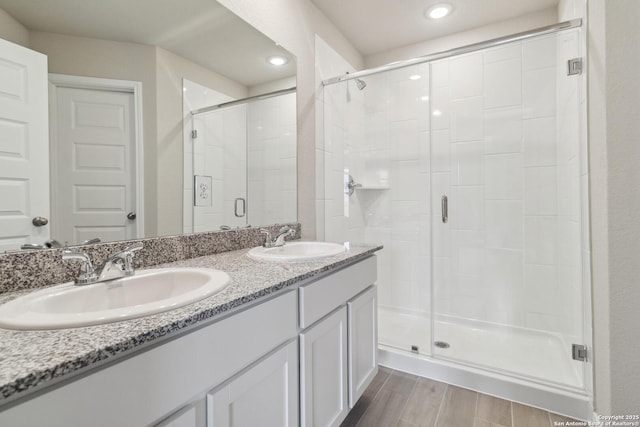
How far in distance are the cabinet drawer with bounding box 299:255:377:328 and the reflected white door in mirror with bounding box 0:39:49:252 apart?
809 mm

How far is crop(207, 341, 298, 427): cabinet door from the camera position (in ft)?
2.36

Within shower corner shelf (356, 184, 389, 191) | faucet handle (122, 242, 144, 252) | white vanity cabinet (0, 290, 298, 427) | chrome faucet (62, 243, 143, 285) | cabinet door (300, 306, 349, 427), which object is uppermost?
shower corner shelf (356, 184, 389, 191)

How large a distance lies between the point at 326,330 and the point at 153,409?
0.67 meters

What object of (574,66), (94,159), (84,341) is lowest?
(84,341)

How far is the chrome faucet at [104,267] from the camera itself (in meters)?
0.84

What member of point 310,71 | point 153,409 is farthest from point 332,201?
point 153,409

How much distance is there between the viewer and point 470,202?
7.84 ft

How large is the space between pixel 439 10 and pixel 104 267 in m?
2.54

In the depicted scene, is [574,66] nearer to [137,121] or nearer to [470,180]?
[470,180]

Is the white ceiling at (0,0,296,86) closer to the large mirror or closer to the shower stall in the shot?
the large mirror

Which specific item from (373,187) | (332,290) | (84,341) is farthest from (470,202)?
(84,341)

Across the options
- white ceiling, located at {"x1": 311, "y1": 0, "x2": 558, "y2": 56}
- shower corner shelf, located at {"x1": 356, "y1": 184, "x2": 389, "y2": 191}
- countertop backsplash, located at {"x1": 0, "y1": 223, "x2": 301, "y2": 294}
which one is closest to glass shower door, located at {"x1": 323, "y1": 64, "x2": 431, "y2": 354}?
shower corner shelf, located at {"x1": 356, "y1": 184, "x2": 389, "y2": 191}

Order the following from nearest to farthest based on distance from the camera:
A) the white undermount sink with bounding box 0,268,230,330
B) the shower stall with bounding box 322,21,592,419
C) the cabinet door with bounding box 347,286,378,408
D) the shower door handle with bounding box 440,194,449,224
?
the white undermount sink with bounding box 0,268,230,330, the cabinet door with bounding box 347,286,378,408, the shower stall with bounding box 322,21,592,419, the shower door handle with bounding box 440,194,449,224

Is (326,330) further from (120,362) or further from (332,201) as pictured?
(332,201)
